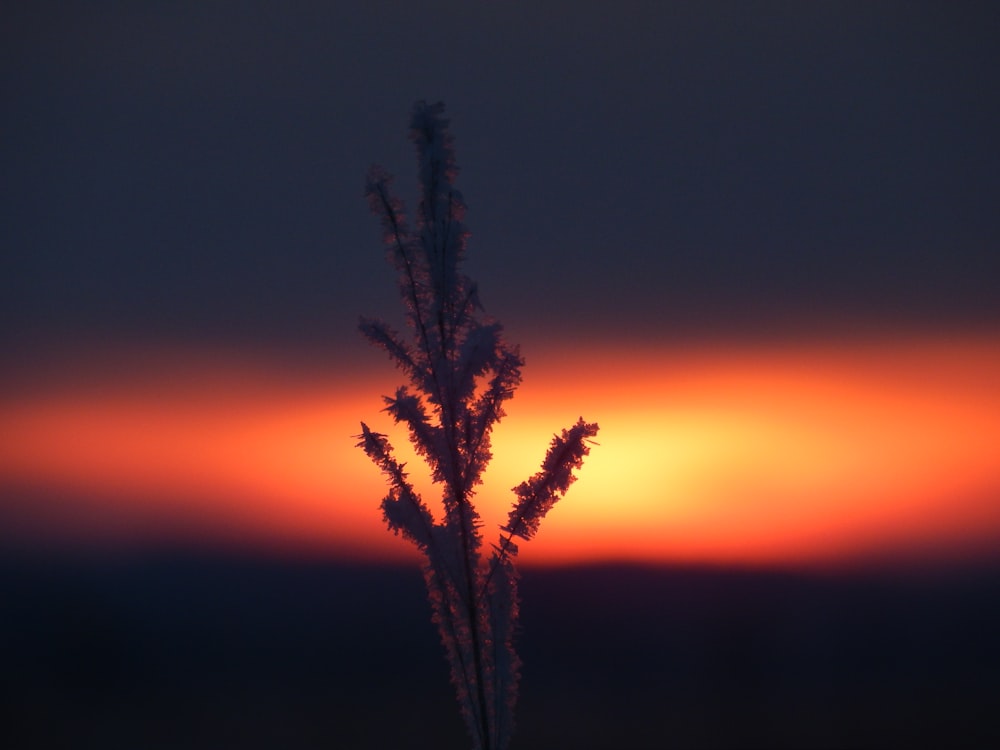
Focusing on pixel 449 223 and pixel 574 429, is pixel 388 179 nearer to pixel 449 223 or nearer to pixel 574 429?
pixel 449 223

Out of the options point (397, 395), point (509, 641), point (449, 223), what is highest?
point (449, 223)

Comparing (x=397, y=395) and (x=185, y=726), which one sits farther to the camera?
(x=185, y=726)

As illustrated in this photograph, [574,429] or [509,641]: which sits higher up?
[574,429]

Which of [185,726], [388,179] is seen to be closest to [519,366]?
[388,179]

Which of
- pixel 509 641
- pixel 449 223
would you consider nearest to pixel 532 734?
pixel 509 641

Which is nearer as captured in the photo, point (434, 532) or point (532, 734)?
point (434, 532)

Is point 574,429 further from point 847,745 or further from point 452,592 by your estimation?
point 847,745
